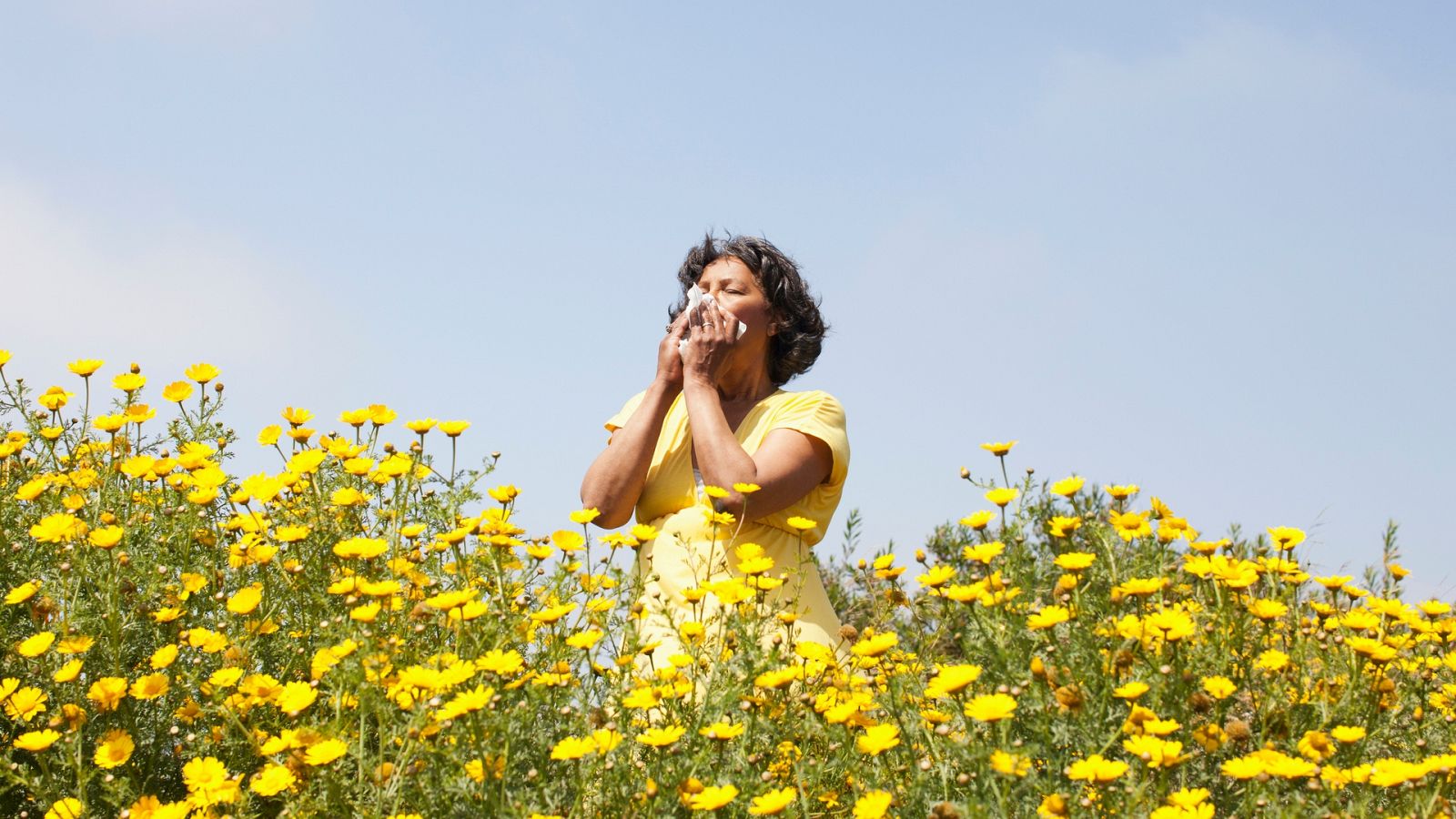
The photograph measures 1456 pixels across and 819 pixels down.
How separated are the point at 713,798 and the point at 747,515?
1.54 m

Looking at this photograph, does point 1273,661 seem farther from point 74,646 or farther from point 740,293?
point 74,646

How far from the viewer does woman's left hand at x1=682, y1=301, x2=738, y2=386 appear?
361cm

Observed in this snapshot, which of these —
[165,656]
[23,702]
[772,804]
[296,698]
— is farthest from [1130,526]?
[23,702]

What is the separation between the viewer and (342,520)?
2.95 meters

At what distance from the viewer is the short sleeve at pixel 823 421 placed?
3.55 meters

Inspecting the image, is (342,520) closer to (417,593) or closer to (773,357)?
(417,593)

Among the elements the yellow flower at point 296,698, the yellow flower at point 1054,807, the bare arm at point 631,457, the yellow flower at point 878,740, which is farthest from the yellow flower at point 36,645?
the yellow flower at point 1054,807

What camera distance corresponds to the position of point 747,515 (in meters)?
3.41

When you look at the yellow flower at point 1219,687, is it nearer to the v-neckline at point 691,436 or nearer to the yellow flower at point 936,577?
the yellow flower at point 936,577

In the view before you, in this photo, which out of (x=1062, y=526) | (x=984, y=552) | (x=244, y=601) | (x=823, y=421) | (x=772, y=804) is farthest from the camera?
(x=823, y=421)

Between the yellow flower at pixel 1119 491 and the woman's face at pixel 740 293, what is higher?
the woman's face at pixel 740 293

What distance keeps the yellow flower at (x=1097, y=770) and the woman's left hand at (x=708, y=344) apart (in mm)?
1897

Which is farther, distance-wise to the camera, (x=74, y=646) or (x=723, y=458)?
(x=723, y=458)

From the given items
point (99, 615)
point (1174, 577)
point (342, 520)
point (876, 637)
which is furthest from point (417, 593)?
point (1174, 577)
